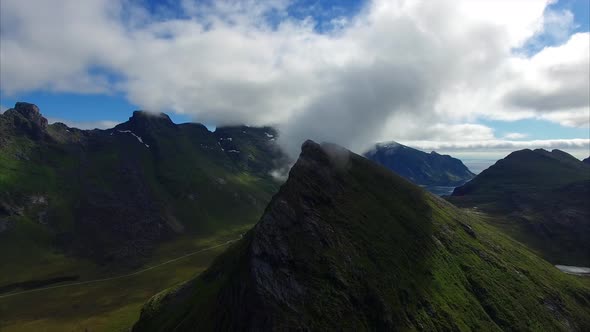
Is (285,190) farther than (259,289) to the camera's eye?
Yes

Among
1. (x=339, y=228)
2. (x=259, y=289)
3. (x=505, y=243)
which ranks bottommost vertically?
(x=505, y=243)

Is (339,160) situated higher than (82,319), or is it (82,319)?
(339,160)

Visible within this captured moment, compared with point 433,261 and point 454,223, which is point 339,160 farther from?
point 454,223

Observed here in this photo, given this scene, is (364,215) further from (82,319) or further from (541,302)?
(82,319)

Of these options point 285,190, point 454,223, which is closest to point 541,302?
point 454,223

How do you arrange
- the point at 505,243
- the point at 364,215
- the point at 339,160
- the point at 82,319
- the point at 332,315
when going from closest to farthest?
the point at 332,315 < the point at 364,215 < the point at 339,160 < the point at 505,243 < the point at 82,319

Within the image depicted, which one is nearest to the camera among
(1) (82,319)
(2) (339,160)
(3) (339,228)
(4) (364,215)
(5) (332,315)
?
(5) (332,315)
